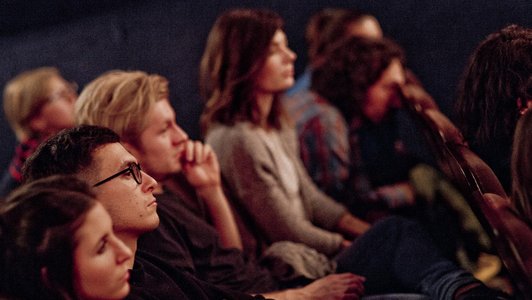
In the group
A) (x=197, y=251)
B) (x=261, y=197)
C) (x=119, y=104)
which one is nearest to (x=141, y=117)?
(x=119, y=104)

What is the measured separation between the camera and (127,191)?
117 centimetres

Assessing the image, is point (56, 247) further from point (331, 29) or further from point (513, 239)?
point (331, 29)

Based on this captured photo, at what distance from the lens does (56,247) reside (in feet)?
2.99

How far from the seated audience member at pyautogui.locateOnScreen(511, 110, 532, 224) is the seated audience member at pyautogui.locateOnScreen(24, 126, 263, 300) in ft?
1.92

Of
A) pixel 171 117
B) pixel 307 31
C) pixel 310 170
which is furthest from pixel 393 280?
pixel 307 31

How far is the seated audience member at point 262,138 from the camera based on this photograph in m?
1.99

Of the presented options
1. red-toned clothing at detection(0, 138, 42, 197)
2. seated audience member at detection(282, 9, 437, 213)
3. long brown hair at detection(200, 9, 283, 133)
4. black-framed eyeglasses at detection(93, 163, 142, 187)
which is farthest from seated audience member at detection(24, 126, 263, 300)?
red-toned clothing at detection(0, 138, 42, 197)

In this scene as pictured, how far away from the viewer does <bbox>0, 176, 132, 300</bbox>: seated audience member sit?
91cm

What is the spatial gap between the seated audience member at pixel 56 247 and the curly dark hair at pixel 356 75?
1.72m

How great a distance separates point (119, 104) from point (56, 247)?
66 centimetres

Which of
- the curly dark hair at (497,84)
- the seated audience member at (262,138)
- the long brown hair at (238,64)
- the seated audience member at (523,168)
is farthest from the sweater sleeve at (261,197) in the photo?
the seated audience member at (523,168)

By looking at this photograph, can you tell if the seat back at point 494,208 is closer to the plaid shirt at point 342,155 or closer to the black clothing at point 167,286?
the black clothing at point 167,286

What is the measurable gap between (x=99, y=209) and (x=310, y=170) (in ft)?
4.87

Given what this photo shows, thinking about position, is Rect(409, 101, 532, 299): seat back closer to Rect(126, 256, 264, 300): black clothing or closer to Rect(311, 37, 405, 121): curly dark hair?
Rect(126, 256, 264, 300): black clothing
